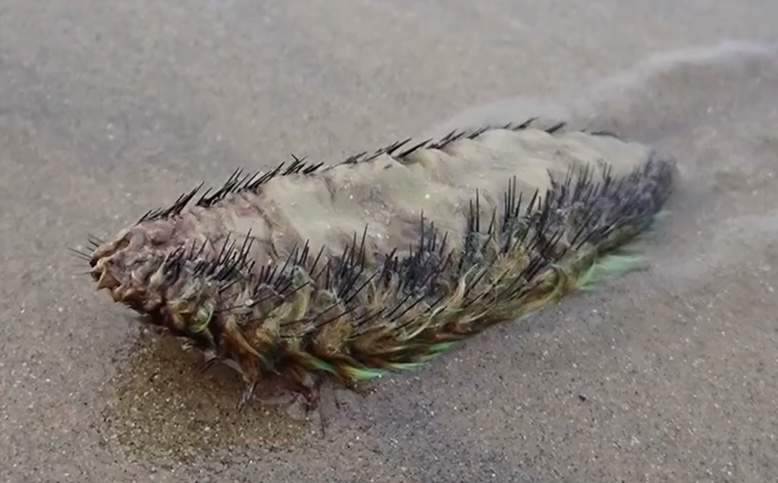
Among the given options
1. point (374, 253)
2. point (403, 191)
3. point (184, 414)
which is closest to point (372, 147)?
point (403, 191)

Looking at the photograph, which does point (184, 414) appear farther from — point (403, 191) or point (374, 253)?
point (403, 191)

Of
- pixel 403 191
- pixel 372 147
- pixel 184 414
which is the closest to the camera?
pixel 184 414

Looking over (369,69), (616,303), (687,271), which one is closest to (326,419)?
(616,303)

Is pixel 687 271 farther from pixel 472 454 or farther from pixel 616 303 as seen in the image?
pixel 472 454

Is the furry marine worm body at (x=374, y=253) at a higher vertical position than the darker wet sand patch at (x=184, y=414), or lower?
higher

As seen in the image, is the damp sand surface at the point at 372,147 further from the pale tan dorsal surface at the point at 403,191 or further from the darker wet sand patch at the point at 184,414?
the pale tan dorsal surface at the point at 403,191

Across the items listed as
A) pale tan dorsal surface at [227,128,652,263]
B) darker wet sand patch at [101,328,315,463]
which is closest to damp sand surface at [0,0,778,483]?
darker wet sand patch at [101,328,315,463]

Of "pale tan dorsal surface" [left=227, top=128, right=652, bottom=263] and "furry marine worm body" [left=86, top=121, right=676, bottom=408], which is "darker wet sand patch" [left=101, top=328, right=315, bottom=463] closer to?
"furry marine worm body" [left=86, top=121, right=676, bottom=408]

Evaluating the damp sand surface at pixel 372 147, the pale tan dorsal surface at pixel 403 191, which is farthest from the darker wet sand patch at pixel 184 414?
the pale tan dorsal surface at pixel 403 191

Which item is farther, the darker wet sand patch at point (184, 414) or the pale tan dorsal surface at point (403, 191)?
the pale tan dorsal surface at point (403, 191)
